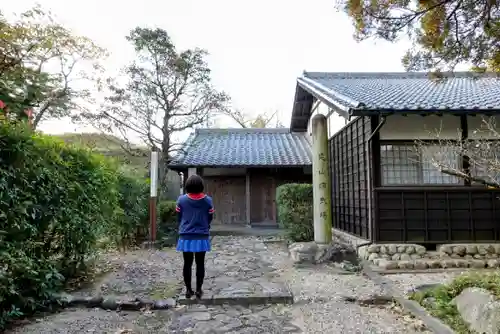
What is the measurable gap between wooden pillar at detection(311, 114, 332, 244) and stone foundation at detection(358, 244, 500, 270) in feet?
3.35

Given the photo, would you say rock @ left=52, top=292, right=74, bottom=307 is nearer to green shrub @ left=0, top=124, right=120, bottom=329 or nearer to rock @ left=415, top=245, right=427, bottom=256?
green shrub @ left=0, top=124, right=120, bottom=329

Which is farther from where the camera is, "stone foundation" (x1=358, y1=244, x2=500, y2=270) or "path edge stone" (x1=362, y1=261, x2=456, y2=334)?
"stone foundation" (x1=358, y1=244, x2=500, y2=270)

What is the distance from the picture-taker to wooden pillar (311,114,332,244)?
24.5 ft

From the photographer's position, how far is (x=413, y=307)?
4270 mm

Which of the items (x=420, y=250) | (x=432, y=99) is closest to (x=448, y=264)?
(x=420, y=250)

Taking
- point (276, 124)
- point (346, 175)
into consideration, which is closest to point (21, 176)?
point (346, 175)

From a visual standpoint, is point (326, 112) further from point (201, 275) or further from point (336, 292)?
point (201, 275)

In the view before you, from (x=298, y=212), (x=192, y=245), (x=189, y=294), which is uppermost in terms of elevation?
(x=298, y=212)

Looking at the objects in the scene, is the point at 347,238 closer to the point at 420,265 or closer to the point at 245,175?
the point at 420,265

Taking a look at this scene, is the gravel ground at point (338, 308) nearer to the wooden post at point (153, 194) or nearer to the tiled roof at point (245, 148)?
the wooden post at point (153, 194)

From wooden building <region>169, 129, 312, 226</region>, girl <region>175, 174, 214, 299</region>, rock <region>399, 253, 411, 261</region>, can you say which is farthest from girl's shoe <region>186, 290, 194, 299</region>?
wooden building <region>169, 129, 312, 226</region>

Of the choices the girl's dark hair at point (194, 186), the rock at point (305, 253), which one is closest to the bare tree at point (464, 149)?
the rock at point (305, 253)

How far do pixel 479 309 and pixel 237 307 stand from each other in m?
2.85

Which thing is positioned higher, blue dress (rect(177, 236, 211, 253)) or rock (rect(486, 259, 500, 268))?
blue dress (rect(177, 236, 211, 253))
